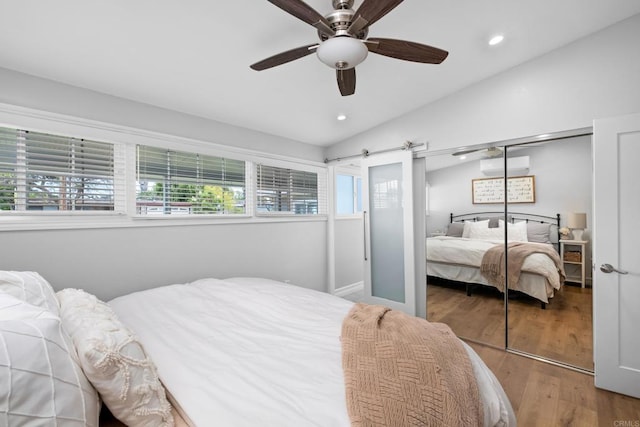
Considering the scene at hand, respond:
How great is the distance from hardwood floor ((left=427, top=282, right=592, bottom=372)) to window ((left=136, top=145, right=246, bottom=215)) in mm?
2583

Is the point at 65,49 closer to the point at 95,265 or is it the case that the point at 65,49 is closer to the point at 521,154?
the point at 95,265

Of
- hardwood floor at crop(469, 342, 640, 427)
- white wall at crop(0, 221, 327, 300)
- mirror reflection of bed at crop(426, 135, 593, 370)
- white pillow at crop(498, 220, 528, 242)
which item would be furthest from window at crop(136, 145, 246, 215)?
hardwood floor at crop(469, 342, 640, 427)

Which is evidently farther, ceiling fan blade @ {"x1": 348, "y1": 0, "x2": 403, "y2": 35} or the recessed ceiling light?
the recessed ceiling light

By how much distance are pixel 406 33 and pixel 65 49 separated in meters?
2.33

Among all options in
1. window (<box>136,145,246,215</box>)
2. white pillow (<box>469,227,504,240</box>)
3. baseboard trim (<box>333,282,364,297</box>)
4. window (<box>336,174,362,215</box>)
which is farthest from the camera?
window (<box>336,174,362,215</box>)

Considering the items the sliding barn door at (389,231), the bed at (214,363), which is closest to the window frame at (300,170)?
the sliding barn door at (389,231)

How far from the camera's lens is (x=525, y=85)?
2711mm

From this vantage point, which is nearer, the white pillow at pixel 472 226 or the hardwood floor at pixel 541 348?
the hardwood floor at pixel 541 348

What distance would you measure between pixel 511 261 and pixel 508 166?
922 millimetres

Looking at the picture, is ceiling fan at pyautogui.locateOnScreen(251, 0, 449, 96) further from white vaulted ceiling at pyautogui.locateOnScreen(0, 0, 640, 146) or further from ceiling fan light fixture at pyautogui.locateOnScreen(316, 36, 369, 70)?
white vaulted ceiling at pyautogui.locateOnScreen(0, 0, 640, 146)

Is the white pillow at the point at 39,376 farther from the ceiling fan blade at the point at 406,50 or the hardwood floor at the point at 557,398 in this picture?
the hardwood floor at the point at 557,398

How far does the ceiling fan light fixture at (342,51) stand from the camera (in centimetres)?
144

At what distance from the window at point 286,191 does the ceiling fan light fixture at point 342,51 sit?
7.68ft

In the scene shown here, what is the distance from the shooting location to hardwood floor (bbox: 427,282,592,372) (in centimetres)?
251
